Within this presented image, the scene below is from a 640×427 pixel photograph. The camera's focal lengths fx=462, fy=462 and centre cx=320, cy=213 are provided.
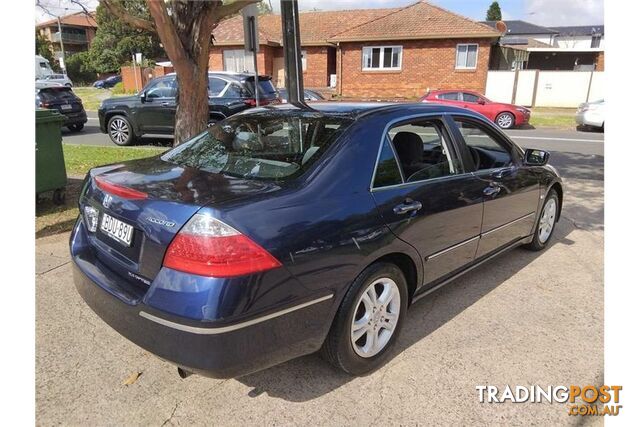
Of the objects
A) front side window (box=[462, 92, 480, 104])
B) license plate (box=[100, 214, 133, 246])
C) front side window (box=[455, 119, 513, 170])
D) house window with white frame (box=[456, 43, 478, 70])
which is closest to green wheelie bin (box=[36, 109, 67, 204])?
license plate (box=[100, 214, 133, 246])

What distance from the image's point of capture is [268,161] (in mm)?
2840

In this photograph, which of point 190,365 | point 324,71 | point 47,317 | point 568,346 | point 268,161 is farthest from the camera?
point 324,71

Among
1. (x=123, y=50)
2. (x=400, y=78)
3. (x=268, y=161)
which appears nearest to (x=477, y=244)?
(x=268, y=161)

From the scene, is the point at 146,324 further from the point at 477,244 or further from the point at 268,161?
the point at 477,244

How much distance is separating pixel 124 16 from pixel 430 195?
190 inches

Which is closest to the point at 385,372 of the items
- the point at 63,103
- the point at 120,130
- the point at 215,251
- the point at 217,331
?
the point at 217,331

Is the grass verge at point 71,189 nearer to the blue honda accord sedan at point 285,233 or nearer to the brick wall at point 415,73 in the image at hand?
the blue honda accord sedan at point 285,233

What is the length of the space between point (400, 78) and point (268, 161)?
24.7m

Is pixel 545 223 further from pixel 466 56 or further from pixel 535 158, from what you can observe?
pixel 466 56

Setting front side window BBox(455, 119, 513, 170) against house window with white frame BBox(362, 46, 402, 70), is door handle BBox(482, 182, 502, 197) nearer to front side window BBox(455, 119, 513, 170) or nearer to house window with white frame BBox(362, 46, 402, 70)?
front side window BBox(455, 119, 513, 170)

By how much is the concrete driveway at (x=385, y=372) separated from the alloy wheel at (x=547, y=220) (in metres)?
0.86

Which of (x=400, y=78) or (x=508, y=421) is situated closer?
(x=508, y=421)

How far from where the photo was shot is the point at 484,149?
4438mm

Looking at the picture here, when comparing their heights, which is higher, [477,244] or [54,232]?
[477,244]
